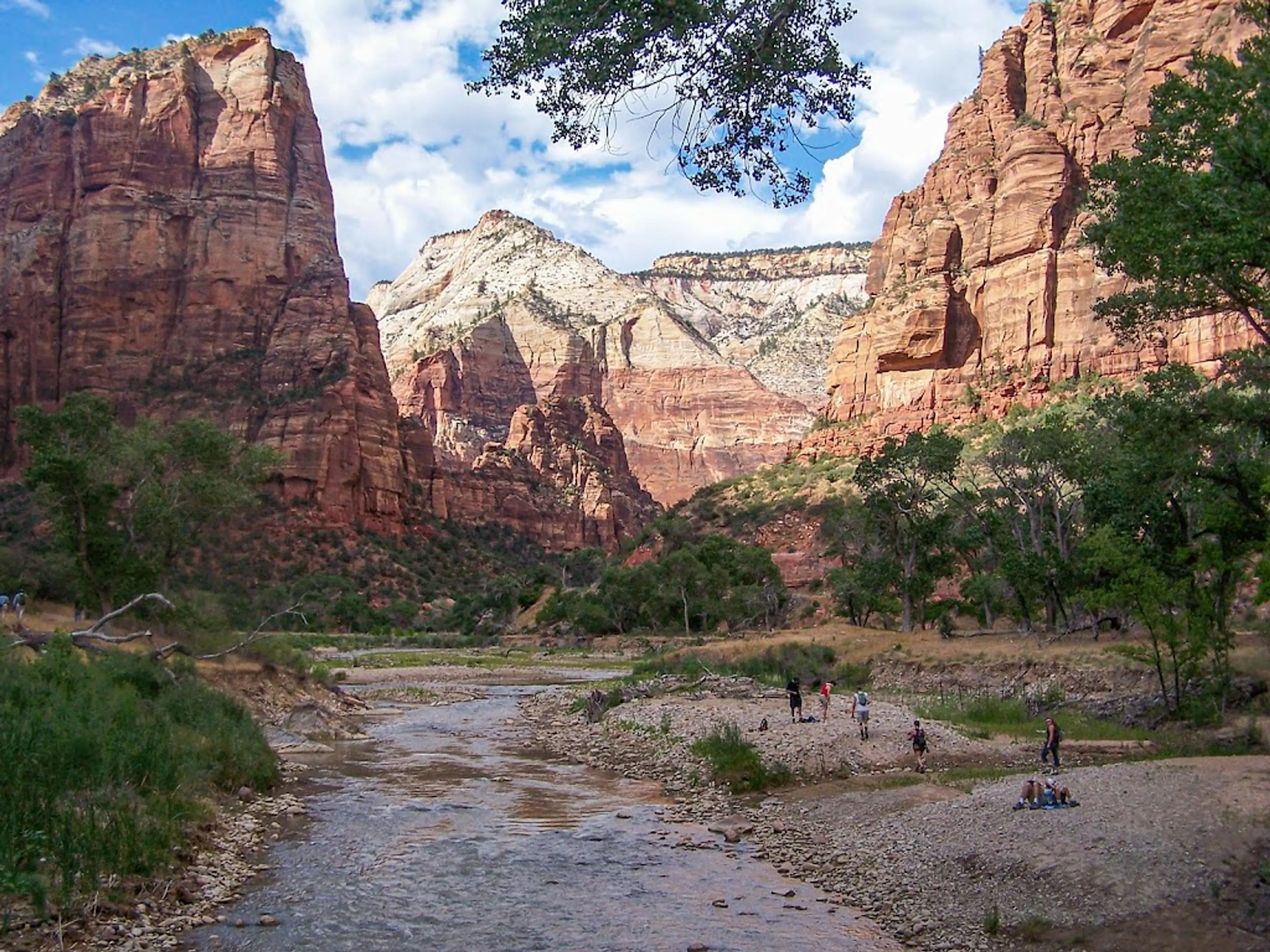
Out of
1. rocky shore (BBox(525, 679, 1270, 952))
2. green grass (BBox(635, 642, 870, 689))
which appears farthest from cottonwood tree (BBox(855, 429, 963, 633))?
rocky shore (BBox(525, 679, 1270, 952))

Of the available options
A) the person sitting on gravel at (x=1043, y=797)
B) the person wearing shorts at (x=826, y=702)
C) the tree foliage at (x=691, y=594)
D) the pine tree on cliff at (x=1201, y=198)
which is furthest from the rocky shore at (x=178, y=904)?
the tree foliage at (x=691, y=594)

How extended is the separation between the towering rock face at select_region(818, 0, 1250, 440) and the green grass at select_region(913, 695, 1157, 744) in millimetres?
60594

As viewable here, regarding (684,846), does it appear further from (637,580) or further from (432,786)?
(637,580)

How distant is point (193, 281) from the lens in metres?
104

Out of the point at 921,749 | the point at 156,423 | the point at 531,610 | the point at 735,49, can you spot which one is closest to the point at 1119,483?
the point at 921,749

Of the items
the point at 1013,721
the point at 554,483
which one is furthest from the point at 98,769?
the point at 554,483

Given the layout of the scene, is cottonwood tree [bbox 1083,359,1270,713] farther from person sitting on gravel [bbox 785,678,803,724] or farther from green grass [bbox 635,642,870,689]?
green grass [bbox 635,642,870,689]

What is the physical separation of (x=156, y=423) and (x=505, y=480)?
8747 centimetres

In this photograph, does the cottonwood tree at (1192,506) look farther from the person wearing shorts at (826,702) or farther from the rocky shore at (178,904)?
the rocky shore at (178,904)

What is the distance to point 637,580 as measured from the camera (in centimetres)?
6869

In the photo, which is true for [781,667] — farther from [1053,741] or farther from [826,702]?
[1053,741]

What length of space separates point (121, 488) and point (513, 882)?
107ft

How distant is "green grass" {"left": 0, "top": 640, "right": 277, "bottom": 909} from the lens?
971cm

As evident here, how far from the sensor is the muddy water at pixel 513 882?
9680 mm
